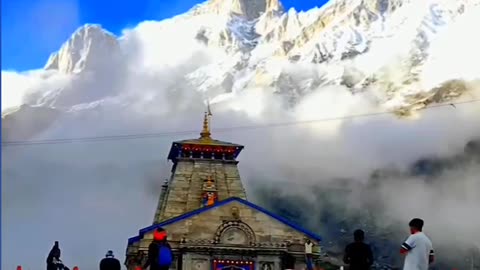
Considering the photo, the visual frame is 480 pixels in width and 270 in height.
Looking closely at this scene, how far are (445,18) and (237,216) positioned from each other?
307ft

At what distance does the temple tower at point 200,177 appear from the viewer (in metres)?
40.9

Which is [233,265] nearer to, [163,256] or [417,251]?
[163,256]

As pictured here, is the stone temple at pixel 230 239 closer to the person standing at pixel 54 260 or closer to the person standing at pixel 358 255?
the person standing at pixel 54 260

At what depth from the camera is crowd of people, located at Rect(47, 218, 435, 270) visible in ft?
39.8

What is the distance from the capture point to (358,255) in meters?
13.4

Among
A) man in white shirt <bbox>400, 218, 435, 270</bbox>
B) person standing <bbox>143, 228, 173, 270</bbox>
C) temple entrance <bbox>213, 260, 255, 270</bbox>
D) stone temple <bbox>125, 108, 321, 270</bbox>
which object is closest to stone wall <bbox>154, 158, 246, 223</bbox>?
stone temple <bbox>125, 108, 321, 270</bbox>

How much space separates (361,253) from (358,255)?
6 cm

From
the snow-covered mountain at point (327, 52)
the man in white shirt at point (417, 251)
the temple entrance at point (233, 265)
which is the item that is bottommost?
the man in white shirt at point (417, 251)

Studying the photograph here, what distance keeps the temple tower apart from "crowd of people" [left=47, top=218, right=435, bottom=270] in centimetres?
2589

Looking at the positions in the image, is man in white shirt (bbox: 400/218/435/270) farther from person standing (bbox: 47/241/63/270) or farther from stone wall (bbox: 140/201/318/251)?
stone wall (bbox: 140/201/318/251)

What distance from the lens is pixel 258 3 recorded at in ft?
507

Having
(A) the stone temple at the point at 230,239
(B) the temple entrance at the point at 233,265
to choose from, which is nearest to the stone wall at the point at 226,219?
(A) the stone temple at the point at 230,239

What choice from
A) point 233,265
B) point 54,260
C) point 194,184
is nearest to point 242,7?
point 194,184

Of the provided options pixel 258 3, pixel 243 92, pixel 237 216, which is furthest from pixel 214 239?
pixel 258 3
